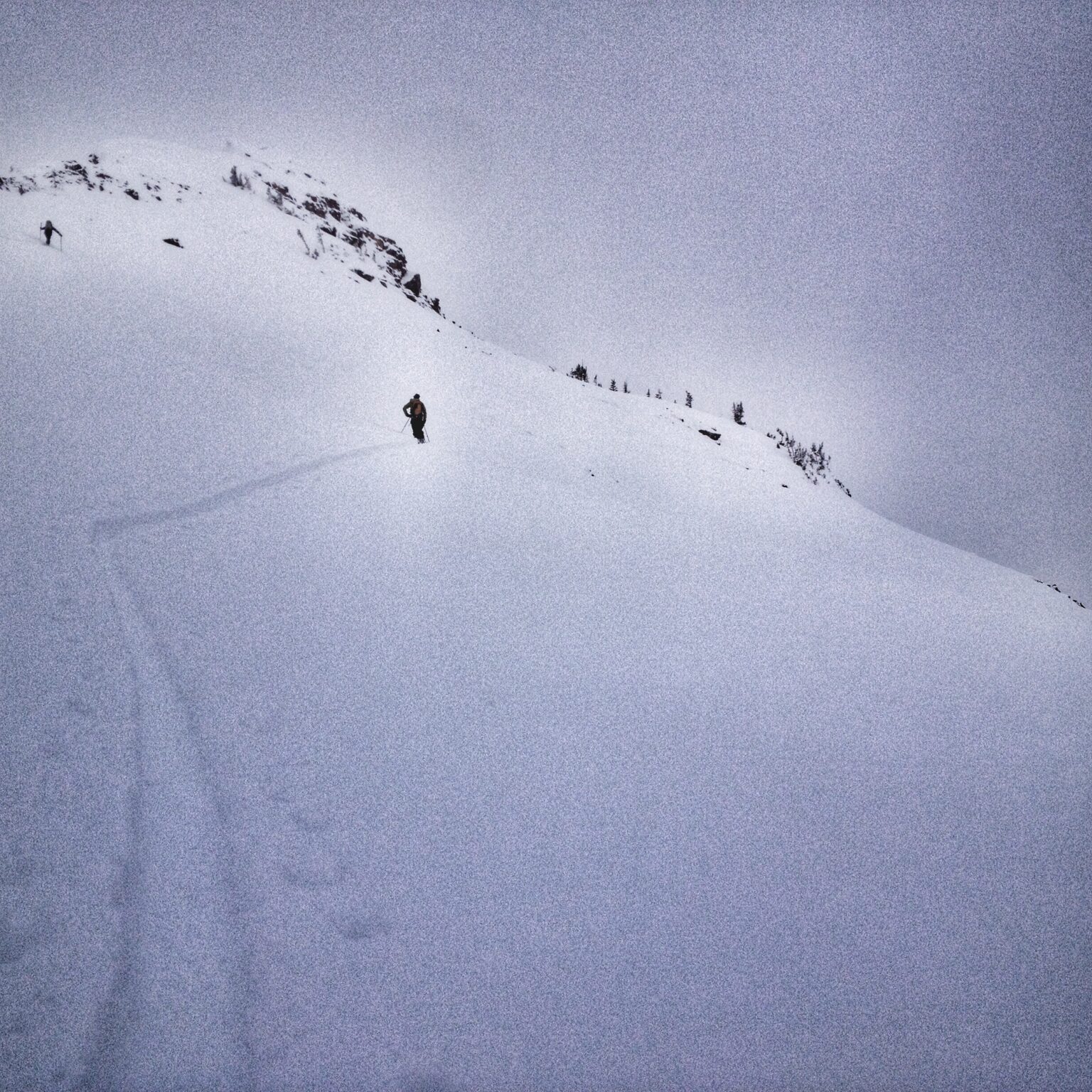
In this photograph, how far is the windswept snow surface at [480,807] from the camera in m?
2.18

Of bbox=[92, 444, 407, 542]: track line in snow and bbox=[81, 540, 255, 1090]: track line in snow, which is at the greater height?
bbox=[92, 444, 407, 542]: track line in snow

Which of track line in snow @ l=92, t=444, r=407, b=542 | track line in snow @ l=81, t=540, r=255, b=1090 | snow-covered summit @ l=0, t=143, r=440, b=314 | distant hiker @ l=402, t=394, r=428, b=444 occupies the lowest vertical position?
track line in snow @ l=81, t=540, r=255, b=1090

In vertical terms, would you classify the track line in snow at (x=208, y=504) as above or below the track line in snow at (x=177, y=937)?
above

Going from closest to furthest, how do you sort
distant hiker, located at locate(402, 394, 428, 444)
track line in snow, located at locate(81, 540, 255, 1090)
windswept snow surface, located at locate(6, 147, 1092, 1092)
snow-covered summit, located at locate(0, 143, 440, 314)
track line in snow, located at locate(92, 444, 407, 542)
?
1. track line in snow, located at locate(81, 540, 255, 1090)
2. windswept snow surface, located at locate(6, 147, 1092, 1092)
3. track line in snow, located at locate(92, 444, 407, 542)
4. distant hiker, located at locate(402, 394, 428, 444)
5. snow-covered summit, located at locate(0, 143, 440, 314)

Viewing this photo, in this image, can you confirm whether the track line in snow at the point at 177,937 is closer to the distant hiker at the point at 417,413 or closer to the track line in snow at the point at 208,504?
the track line in snow at the point at 208,504

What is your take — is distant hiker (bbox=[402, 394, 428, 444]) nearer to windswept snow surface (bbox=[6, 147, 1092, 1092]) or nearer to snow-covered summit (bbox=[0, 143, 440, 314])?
windswept snow surface (bbox=[6, 147, 1092, 1092])

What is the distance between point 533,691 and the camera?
4648 millimetres

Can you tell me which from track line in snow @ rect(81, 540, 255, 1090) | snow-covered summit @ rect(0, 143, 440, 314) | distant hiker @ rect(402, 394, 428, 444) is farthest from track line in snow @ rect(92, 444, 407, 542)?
snow-covered summit @ rect(0, 143, 440, 314)

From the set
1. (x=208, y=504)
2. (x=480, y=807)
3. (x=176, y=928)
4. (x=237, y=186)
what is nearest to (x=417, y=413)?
(x=208, y=504)

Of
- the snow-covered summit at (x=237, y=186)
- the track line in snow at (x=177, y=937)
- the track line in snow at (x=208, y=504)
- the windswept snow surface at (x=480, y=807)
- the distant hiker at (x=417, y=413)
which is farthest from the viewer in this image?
the snow-covered summit at (x=237, y=186)

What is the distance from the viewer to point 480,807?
3.25 metres

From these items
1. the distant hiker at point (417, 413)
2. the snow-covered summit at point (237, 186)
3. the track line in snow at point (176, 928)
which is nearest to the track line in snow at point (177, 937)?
the track line in snow at point (176, 928)

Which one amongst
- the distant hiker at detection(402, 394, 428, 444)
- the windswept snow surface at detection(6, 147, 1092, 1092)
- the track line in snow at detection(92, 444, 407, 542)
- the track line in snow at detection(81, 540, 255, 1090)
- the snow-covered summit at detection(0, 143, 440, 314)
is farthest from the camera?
the snow-covered summit at detection(0, 143, 440, 314)

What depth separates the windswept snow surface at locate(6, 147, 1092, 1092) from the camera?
85.7 inches
